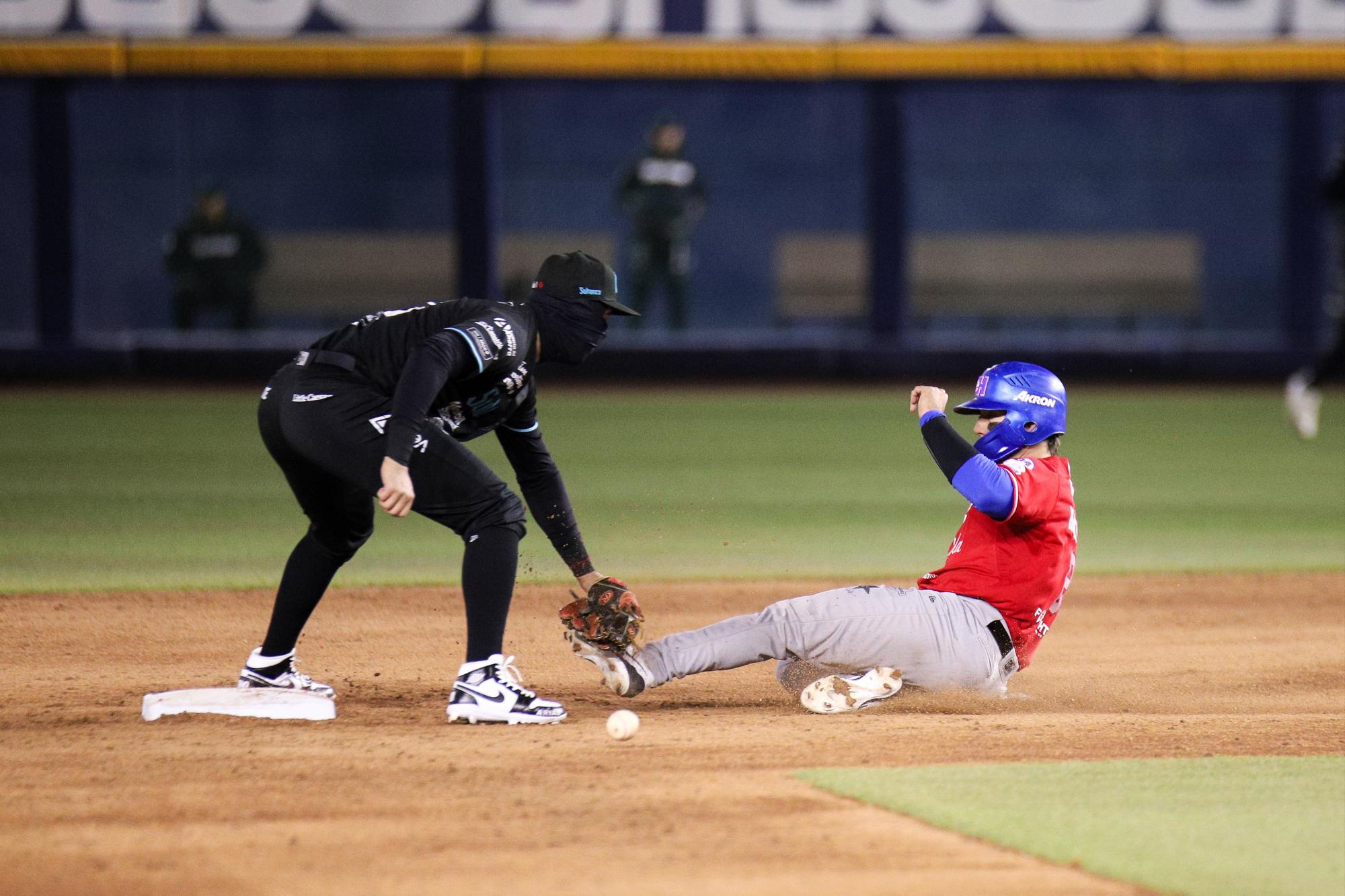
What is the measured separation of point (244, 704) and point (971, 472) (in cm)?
235

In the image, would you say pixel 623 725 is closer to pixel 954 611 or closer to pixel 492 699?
pixel 492 699

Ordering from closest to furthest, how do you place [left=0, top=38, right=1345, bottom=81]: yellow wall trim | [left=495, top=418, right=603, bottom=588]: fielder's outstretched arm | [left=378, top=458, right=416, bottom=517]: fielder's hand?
[left=378, top=458, right=416, bottom=517]: fielder's hand
[left=495, top=418, right=603, bottom=588]: fielder's outstretched arm
[left=0, top=38, right=1345, bottom=81]: yellow wall trim

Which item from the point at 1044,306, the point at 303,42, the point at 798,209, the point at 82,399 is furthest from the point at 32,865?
the point at 798,209

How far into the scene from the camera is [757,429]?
1591 centimetres

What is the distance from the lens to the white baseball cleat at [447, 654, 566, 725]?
543 cm

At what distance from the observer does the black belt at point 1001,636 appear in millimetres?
5629

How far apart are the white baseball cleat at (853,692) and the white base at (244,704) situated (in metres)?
1.50

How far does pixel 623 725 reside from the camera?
5184mm

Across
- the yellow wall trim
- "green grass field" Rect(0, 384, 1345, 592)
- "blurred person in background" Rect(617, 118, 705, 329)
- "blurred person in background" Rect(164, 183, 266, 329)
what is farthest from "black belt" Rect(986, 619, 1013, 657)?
"blurred person in background" Rect(164, 183, 266, 329)

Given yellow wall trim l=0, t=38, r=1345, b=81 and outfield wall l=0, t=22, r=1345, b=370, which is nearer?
yellow wall trim l=0, t=38, r=1345, b=81

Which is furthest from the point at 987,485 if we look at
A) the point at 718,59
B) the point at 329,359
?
the point at 718,59

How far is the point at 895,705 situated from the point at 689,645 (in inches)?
32.0

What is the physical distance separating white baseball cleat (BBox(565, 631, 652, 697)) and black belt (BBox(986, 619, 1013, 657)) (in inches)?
42.3

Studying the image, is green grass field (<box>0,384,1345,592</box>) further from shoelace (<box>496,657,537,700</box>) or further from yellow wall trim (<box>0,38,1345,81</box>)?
yellow wall trim (<box>0,38,1345,81</box>)
